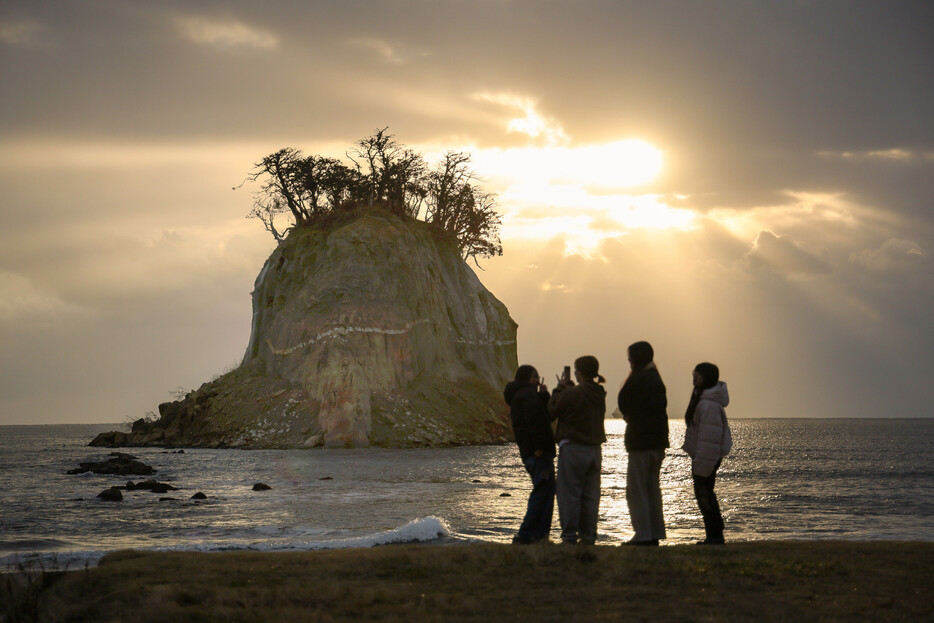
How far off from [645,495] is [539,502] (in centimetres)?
137

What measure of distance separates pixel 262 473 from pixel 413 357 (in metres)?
26.1

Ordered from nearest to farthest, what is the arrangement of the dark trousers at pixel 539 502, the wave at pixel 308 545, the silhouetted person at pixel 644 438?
the silhouetted person at pixel 644 438 → the dark trousers at pixel 539 502 → the wave at pixel 308 545

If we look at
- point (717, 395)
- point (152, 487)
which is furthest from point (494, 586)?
point (152, 487)

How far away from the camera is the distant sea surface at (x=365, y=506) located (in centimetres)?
1574

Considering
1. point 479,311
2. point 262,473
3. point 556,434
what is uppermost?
point 479,311

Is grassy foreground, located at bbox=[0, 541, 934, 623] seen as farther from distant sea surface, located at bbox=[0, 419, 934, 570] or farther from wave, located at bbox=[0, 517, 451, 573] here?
wave, located at bbox=[0, 517, 451, 573]

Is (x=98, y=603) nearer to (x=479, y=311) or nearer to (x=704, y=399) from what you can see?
(x=704, y=399)

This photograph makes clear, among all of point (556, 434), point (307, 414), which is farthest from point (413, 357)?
point (556, 434)

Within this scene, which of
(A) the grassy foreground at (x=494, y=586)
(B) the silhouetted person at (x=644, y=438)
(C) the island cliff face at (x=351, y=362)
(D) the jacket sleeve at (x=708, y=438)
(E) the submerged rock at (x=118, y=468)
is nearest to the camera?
(A) the grassy foreground at (x=494, y=586)

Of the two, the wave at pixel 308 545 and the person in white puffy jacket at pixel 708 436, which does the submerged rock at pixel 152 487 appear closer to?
the wave at pixel 308 545

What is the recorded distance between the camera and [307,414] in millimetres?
55562

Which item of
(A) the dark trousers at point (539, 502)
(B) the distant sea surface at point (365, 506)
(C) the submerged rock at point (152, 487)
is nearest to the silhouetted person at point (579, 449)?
(A) the dark trousers at point (539, 502)

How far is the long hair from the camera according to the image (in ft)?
35.9

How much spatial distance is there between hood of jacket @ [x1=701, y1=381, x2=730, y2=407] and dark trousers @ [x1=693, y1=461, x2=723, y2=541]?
2.54 ft
